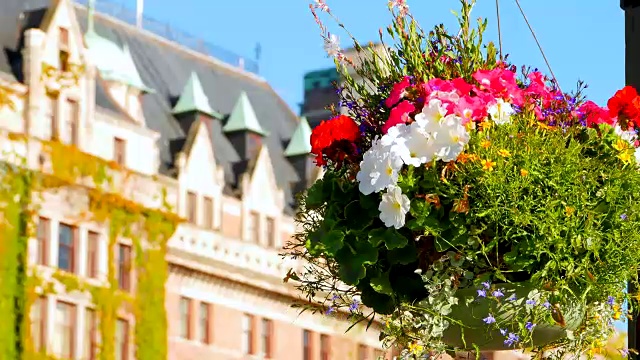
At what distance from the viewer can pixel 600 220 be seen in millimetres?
4281

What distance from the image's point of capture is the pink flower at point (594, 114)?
4.49 m

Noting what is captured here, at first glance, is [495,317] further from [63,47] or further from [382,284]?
[63,47]

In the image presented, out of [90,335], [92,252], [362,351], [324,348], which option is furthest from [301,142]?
[90,335]

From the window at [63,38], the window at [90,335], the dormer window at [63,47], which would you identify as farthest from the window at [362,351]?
the window at [63,38]

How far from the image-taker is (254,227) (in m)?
38.4

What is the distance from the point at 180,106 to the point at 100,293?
24.2 ft

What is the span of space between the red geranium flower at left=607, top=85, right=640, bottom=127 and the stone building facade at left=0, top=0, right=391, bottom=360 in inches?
1050

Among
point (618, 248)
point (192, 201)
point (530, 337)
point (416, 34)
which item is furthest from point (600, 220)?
point (192, 201)

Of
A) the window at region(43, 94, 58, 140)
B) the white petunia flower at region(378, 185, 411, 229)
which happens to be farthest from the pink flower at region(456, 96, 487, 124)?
the window at region(43, 94, 58, 140)

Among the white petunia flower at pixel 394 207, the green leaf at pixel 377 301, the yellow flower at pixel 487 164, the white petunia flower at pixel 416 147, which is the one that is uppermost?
the white petunia flower at pixel 416 147

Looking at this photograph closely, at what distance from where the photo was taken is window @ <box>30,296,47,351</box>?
30.3 m

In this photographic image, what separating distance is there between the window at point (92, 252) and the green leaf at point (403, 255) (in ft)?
94.1

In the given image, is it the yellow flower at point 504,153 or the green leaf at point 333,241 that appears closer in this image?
the yellow flower at point 504,153

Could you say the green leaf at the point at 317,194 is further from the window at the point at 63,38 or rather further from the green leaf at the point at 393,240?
the window at the point at 63,38
